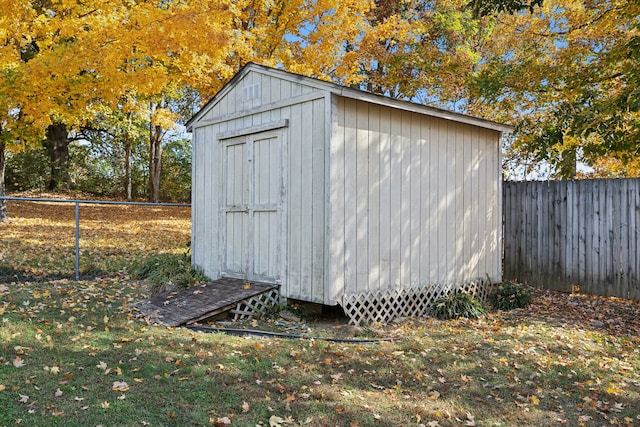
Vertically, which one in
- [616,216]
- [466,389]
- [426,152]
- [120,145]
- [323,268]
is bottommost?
[466,389]

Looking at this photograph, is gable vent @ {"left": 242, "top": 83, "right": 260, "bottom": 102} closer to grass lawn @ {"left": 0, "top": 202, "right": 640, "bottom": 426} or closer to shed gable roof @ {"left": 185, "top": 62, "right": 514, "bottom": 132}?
shed gable roof @ {"left": 185, "top": 62, "right": 514, "bottom": 132}

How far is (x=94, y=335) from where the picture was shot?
482cm

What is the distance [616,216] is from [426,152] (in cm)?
329

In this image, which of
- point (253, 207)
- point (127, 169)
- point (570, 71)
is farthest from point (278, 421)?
point (127, 169)

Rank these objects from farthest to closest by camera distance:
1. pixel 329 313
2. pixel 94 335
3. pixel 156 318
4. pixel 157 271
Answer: pixel 157 271 < pixel 329 313 < pixel 156 318 < pixel 94 335

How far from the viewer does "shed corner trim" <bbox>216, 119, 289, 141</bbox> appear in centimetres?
639

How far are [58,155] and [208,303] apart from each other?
55.3ft

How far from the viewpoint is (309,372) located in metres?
4.11

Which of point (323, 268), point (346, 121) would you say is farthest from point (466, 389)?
point (346, 121)

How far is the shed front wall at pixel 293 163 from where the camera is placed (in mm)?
5930

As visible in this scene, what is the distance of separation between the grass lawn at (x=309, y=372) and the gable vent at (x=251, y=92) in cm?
308

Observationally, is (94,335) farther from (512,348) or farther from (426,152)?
(426,152)

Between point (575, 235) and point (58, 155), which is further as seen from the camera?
point (58, 155)

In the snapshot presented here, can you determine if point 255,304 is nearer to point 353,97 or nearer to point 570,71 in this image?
point 353,97
